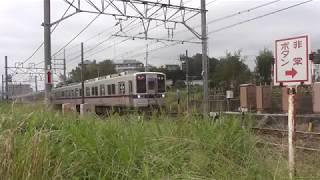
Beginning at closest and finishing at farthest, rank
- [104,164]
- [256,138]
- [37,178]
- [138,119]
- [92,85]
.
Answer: [37,178]
[104,164]
[256,138]
[138,119]
[92,85]

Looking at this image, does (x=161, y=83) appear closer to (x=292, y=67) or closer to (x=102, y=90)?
(x=102, y=90)

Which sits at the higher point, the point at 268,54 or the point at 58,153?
the point at 268,54

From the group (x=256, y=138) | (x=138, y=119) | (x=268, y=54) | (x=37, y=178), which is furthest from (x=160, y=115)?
(x=268, y=54)

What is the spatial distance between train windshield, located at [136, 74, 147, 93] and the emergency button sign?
21.7 m

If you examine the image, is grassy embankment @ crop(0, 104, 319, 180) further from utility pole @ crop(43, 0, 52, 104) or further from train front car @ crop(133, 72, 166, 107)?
train front car @ crop(133, 72, 166, 107)

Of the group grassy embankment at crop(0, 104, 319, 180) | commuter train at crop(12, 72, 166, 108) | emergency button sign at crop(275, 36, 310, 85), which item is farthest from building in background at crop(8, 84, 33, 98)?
grassy embankment at crop(0, 104, 319, 180)

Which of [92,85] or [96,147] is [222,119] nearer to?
[96,147]

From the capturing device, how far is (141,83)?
28.7 m

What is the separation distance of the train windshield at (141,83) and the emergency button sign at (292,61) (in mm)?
21707

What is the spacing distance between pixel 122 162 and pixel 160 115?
216 centimetres

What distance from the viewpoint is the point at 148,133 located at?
5957mm

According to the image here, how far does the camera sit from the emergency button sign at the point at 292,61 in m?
6.56

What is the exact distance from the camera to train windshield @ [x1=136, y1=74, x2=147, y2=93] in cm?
2853

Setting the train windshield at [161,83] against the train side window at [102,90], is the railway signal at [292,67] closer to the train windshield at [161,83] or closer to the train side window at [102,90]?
the train windshield at [161,83]
